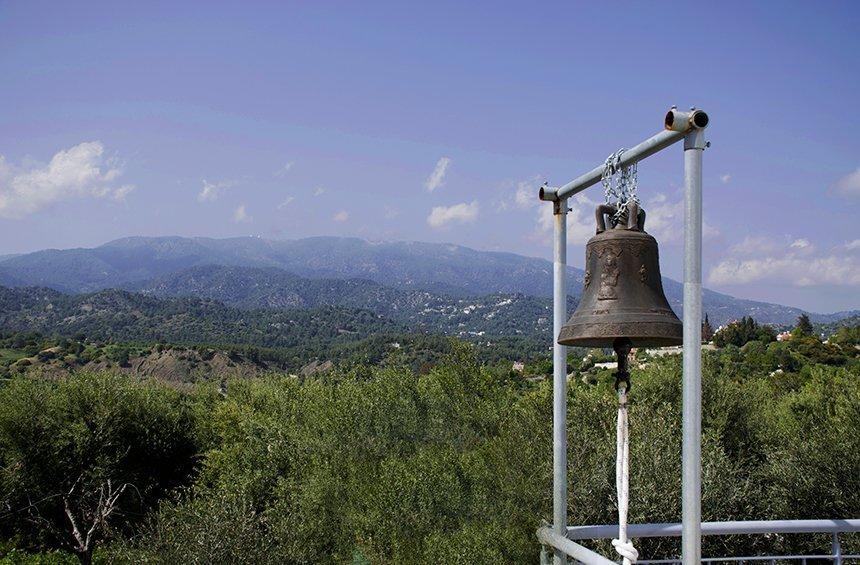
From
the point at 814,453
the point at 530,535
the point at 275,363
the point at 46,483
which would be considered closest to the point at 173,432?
the point at 46,483

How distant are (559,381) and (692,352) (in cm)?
199

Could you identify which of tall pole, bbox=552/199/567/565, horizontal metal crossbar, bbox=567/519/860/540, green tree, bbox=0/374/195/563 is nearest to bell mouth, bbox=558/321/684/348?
tall pole, bbox=552/199/567/565

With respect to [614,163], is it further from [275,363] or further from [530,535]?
[275,363]

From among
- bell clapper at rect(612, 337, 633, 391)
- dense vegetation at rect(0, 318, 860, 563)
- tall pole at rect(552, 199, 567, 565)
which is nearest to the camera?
bell clapper at rect(612, 337, 633, 391)

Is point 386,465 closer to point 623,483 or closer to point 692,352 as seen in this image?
point 623,483

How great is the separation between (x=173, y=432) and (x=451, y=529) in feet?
58.2

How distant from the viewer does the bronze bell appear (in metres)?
4.66

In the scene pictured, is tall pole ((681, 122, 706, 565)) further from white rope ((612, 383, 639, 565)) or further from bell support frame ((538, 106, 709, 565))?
white rope ((612, 383, 639, 565))

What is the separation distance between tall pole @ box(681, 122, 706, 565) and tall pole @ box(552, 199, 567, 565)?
160 cm

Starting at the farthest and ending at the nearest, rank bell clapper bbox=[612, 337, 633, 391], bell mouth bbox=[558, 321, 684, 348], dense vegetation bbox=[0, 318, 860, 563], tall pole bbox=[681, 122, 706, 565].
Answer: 1. dense vegetation bbox=[0, 318, 860, 563]
2. bell clapper bbox=[612, 337, 633, 391]
3. bell mouth bbox=[558, 321, 684, 348]
4. tall pole bbox=[681, 122, 706, 565]

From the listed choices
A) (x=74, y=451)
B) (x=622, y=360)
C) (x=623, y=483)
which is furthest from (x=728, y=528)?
(x=74, y=451)

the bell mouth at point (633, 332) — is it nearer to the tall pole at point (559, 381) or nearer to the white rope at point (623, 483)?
the white rope at point (623, 483)

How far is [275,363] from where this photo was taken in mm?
115500

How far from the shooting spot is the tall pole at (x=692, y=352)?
12.7 feet
